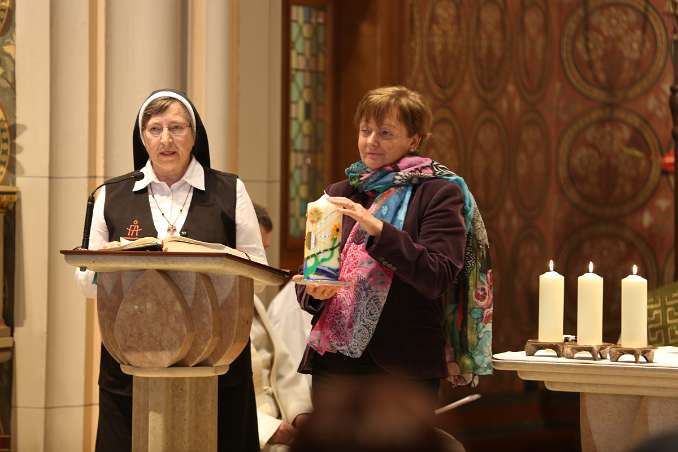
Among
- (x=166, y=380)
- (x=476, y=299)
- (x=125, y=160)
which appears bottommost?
(x=166, y=380)

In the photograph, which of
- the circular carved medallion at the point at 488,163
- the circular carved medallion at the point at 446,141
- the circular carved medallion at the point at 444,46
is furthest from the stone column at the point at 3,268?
the circular carved medallion at the point at 488,163

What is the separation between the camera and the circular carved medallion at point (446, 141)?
848cm

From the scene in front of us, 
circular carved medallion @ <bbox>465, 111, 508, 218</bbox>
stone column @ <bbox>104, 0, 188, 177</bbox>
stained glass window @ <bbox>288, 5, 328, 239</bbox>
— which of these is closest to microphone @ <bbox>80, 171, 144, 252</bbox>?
stone column @ <bbox>104, 0, 188, 177</bbox>

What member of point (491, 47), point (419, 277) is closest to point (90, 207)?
point (419, 277)

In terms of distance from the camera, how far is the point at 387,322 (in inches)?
140

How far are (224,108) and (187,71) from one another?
0.27m

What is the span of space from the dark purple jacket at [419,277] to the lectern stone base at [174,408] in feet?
1.01

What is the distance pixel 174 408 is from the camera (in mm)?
3586

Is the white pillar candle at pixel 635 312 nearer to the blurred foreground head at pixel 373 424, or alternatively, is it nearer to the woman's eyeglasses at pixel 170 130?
the woman's eyeglasses at pixel 170 130

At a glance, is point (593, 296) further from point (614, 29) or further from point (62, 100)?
point (614, 29)

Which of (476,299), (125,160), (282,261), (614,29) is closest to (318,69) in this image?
(282,261)

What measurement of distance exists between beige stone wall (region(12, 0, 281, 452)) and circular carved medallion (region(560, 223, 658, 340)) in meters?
4.60

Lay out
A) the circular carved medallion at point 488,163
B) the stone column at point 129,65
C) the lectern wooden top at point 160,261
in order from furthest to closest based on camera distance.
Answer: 1. the circular carved medallion at point 488,163
2. the stone column at point 129,65
3. the lectern wooden top at point 160,261

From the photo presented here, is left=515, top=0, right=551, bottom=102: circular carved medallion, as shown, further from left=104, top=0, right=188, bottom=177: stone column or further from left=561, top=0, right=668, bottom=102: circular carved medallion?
left=104, top=0, right=188, bottom=177: stone column
